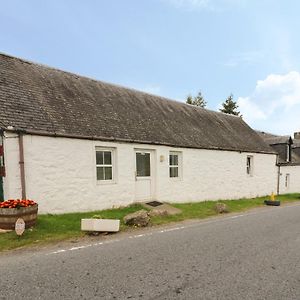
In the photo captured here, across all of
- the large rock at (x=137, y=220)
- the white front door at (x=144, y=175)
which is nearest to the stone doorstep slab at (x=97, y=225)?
the large rock at (x=137, y=220)

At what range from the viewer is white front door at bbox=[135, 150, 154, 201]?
1378 cm

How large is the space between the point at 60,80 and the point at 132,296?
1231cm

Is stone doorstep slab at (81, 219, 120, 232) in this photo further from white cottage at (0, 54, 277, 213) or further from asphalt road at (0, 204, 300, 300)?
white cottage at (0, 54, 277, 213)

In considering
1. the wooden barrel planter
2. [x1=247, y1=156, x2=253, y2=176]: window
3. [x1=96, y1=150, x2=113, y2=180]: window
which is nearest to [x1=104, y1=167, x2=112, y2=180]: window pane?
[x1=96, y1=150, x2=113, y2=180]: window

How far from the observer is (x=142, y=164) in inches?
554

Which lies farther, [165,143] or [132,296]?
[165,143]

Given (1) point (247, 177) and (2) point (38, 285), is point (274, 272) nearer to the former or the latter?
(2) point (38, 285)

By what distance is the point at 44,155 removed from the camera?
10547 mm

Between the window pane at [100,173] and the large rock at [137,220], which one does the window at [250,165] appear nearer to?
the window pane at [100,173]

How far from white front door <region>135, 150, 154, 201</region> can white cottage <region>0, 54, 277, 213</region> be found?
0.16 feet

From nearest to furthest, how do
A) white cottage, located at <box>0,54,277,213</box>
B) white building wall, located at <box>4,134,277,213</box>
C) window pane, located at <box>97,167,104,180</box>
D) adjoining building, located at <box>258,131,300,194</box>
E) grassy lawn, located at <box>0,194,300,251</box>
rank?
grassy lawn, located at <box>0,194,300,251</box> < white building wall, located at <box>4,134,277,213</box> < white cottage, located at <box>0,54,277,213</box> < window pane, located at <box>97,167,104,180</box> < adjoining building, located at <box>258,131,300,194</box>

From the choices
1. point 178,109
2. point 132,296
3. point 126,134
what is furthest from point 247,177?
point 132,296

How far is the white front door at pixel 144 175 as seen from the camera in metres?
13.8

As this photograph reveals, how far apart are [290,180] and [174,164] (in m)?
16.1
